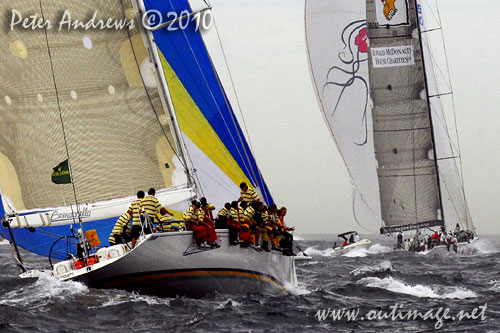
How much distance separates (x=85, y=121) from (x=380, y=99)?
24897 millimetres

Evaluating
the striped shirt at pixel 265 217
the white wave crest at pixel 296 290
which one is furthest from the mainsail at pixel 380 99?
the striped shirt at pixel 265 217

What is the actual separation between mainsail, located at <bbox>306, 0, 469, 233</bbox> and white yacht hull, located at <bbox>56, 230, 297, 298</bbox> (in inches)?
1008

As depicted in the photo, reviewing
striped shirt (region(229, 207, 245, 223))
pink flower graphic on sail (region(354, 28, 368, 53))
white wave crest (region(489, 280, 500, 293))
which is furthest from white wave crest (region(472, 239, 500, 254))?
striped shirt (region(229, 207, 245, 223))

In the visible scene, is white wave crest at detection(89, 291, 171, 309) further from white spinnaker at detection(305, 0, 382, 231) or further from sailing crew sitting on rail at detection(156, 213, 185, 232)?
white spinnaker at detection(305, 0, 382, 231)

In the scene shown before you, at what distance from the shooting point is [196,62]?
20.5 m

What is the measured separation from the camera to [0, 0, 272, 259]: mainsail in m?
19.0

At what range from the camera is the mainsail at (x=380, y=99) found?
41812 mm

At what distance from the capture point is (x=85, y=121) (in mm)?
19031

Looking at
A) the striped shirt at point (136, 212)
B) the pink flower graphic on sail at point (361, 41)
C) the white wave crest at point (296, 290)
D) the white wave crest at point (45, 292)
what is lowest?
the white wave crest at point (296, 290)

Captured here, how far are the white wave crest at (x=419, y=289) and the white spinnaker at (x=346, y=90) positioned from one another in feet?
61.2

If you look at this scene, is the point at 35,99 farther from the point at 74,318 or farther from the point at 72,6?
the point at 74,318

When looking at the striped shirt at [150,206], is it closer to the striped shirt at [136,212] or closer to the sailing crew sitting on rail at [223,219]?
the striped shirt at [136,212]

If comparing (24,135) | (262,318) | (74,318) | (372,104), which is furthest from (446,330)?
(372,104)

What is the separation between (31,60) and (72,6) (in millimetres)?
1390
